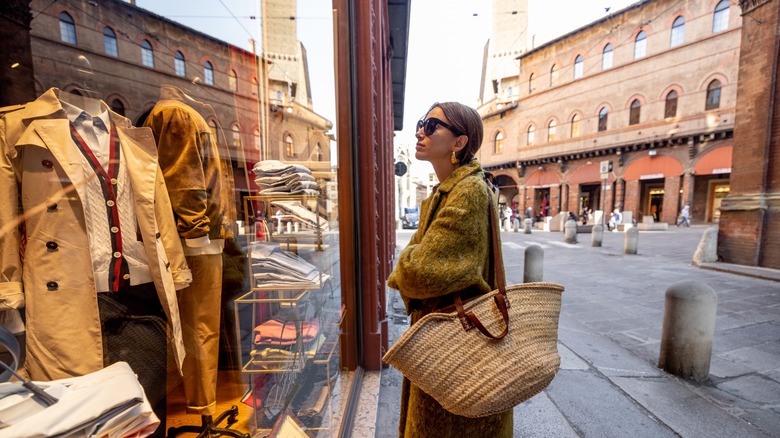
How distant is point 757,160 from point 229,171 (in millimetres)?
10700

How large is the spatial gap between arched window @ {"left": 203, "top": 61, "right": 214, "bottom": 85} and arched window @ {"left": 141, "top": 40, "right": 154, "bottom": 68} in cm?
40

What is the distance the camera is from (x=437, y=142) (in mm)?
1401

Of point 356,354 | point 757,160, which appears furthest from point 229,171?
point 757,160

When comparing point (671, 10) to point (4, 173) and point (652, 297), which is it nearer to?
point (652, 297)

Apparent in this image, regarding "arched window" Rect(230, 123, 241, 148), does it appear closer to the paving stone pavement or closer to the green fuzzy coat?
the green fuzzy coat

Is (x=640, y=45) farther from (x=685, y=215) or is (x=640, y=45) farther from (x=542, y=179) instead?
(x=685, y=215)

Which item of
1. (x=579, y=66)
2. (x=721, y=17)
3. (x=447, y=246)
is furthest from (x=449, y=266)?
(x=579, y=66)

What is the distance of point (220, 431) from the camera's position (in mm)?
1933

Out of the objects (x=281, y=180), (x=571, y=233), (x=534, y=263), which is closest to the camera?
(x=281, y=180)

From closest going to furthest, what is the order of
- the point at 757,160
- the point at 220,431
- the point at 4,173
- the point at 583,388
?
the point at 4,173 < the point at 220,431 < the point at 583,388 < the point at 757,160

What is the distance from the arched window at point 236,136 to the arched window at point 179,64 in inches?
23.1

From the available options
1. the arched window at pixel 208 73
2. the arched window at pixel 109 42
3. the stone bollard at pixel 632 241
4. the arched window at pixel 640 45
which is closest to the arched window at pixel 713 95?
the arched window at pixel 640 45

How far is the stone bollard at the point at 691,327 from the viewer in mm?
2865

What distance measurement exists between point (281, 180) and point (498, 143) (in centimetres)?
3195
